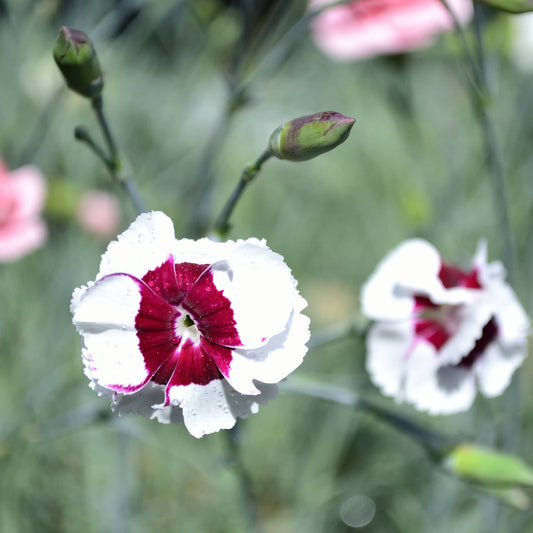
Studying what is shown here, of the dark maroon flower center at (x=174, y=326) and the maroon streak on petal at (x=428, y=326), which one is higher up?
the dark maroon flower center at (x=174, y=326)

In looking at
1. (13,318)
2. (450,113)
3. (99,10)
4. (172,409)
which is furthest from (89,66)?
(450,113)

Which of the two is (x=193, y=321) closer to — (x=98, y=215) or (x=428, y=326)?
(x=428, y=326)

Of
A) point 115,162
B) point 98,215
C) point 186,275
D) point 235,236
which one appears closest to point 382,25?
point 235,236

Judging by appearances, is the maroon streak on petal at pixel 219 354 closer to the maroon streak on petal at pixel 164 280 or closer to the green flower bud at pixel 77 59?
the maroon streak on petal at pixel 164 280

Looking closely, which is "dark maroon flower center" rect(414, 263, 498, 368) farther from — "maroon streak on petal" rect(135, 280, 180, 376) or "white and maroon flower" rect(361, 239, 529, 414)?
"maroon streak on petal" rect(135, 280, 180, 376)

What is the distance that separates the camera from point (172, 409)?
0.52 meters

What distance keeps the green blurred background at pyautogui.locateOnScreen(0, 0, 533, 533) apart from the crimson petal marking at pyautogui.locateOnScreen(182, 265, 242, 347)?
9.5 inches

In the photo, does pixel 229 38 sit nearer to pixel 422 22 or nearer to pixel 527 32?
pixel 422 22

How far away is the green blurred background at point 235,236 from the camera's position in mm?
1033

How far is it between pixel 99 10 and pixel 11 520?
1.14 m

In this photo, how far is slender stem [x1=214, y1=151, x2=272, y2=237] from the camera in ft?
1.87

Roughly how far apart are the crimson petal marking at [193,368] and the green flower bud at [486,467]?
1.09 ft

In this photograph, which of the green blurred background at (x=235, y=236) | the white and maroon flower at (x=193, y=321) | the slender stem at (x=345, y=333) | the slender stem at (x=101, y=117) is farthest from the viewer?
the green blurred background at (x=235, y=236)

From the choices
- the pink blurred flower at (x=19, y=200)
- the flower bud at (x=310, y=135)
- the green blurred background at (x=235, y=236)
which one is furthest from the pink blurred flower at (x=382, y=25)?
the flower bud at (x=310, y=135)
